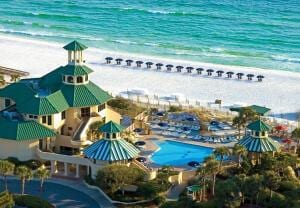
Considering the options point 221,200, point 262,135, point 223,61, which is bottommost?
point 221,200

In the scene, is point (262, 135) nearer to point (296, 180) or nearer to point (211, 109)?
point (296, 180)

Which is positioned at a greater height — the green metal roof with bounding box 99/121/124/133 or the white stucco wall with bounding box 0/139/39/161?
the green metal roof with bounding box 99/121/124/133

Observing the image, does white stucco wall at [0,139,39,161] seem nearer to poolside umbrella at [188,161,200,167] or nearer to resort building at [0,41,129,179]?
resort building at [0,41,129,179]

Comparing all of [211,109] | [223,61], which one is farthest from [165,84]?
[223,61]

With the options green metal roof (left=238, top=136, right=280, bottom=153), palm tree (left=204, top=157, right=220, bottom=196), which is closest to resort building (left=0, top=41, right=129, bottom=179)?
palm tree (left=204, top=157, right=220, bottom=196)

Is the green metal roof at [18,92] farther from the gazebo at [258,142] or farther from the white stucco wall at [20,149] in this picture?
the gazebo at [258,142]

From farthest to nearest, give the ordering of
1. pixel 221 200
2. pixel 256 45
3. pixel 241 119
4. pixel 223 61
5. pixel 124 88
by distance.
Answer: pixel 256 45 < pixel 223 61 < pixel 124 88 < pixel 241 119 < pixel 221 200

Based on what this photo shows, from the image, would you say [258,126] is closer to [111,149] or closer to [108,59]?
[111,149]

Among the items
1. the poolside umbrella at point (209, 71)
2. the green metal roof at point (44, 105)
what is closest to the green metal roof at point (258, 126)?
the green metal roof at point (44, 105)
